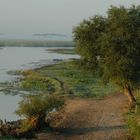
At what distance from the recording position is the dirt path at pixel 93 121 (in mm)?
28812

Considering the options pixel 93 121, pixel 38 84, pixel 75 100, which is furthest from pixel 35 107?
pixel 38 84

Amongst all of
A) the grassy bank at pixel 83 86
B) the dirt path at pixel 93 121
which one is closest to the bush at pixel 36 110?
the dirt path at pixel 93 121

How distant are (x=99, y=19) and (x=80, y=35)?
193 centimetres

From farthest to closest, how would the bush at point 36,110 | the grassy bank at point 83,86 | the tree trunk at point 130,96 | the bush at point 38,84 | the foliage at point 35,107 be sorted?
1. the bush at point 38,84
2. the grassy bank at point 83,86
3. the tree trunk at point 130,96
4. the foliage at point 35,107
5. the bush at point 36,110

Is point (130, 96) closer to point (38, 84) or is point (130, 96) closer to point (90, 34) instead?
point (90, 34)

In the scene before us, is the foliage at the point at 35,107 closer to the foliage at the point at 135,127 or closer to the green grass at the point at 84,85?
the foliage at the point at 135,127

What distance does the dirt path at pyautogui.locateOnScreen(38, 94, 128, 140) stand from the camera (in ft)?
94.5

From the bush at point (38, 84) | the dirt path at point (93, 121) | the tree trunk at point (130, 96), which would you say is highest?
the tree trunk at point (130, 96)

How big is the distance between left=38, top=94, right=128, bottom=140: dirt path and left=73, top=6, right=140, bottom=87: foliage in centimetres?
265

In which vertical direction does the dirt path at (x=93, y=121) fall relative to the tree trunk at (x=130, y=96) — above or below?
below

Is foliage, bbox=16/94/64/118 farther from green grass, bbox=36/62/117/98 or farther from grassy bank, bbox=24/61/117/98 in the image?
green grass, bbox=36/62/117/98

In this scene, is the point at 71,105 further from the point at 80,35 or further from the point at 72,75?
the point at 72,75

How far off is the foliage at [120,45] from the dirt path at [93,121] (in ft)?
8.68

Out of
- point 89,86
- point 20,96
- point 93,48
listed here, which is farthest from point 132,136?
point 89,86
